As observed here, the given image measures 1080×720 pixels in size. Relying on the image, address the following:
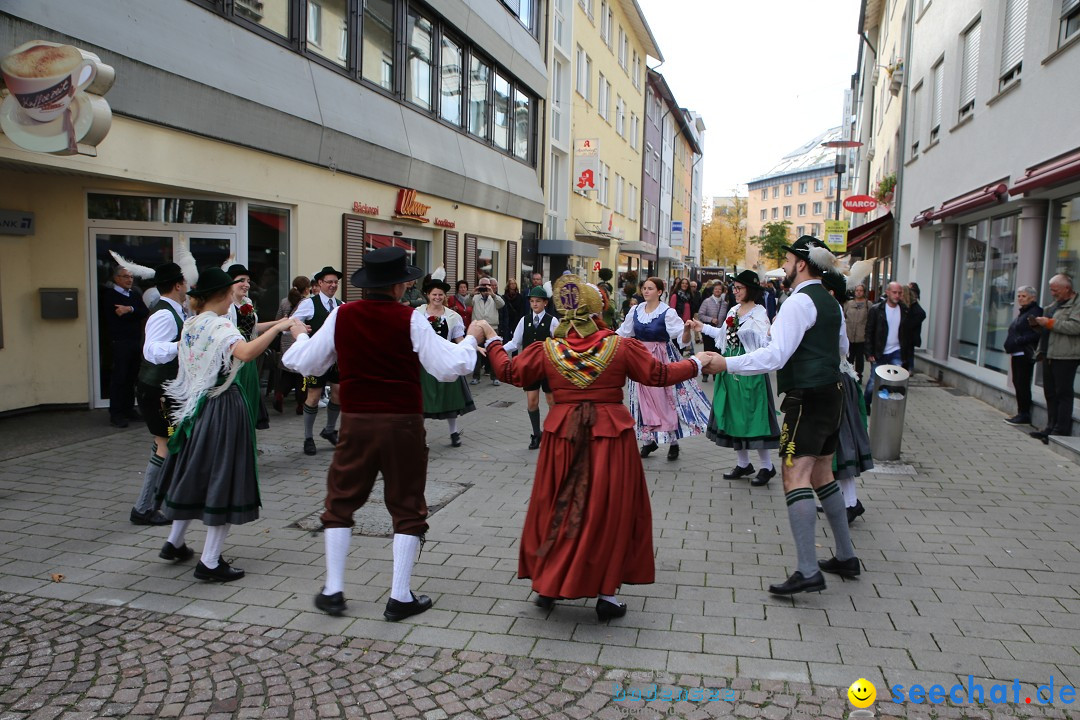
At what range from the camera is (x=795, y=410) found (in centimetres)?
465

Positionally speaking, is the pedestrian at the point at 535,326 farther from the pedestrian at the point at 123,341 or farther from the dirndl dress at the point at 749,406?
the pedestrian at the point at 123,341

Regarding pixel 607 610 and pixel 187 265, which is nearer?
pixel 607 610

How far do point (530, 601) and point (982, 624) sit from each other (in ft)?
7.74

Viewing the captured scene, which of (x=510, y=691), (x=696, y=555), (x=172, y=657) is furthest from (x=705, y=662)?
(x=172, y=657)

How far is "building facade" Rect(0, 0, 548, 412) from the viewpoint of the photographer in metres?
8.28

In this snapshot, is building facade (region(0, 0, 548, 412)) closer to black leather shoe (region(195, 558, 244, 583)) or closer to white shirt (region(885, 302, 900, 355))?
black leather shoe (region(195, 558, 244, 583))

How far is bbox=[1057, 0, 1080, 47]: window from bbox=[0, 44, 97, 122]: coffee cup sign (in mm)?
11004

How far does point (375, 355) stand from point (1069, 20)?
10619 mm

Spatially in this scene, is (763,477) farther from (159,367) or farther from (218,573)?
(159,367)

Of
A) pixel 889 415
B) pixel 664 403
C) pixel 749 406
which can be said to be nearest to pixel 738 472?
pixel 749 406

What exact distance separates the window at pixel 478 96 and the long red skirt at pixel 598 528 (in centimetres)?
1528

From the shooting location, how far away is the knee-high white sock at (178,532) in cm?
491

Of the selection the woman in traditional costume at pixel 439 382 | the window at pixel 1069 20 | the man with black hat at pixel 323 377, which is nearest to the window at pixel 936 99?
the window at pixel 1069 20

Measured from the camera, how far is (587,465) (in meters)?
4.15
